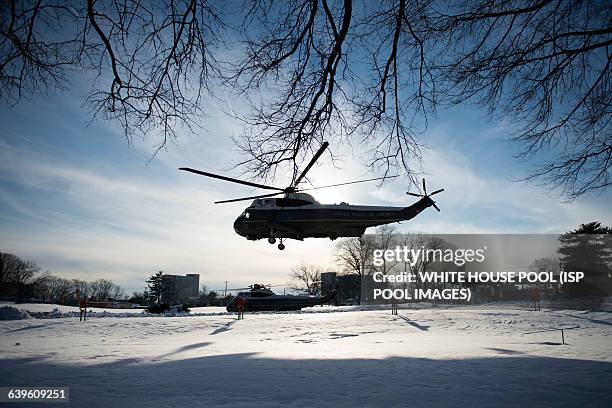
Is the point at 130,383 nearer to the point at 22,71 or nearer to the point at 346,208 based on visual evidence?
the point at 22,71

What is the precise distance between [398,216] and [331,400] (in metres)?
14.7

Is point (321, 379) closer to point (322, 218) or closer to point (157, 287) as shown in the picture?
point (322, 218)

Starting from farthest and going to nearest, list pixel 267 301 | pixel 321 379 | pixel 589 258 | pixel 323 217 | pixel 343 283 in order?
pixel 343 283 < pixel 589 258 < pixel 267 301 < pixel 323 217 < pixel 321 379

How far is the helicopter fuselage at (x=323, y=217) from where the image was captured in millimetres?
16766

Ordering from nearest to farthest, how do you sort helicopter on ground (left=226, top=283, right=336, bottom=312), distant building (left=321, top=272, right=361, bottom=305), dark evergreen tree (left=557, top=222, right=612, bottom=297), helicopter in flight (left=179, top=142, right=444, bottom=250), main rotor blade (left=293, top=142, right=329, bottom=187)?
main rotor blade (left=293, top=142, right=329, bottom=187), helicopter in flight (left=179, top=142, right=444, bottom=250), helicopter on ground (left=226, top=283, right=336, bottom=312), dark evergreen tree (left=557, top=222, right=612, bottom=297), distant building (left=321, top=272, right=361, bottom=305)

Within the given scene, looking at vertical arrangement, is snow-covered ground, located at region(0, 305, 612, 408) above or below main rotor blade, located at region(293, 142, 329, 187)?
below

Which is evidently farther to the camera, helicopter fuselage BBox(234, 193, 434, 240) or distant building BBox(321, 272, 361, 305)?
distant building BBox(321, 272, 361, 305)

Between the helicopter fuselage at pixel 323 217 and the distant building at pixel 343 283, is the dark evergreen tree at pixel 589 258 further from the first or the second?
the distant building at pixel 343 283

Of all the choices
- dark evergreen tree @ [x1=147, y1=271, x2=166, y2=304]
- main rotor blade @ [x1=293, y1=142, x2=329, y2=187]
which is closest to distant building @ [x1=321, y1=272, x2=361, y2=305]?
dark evergreen tree @ [x1=147, y1=271, x2=166, y2=304]

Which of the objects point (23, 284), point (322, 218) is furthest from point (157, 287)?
point (322, 218)

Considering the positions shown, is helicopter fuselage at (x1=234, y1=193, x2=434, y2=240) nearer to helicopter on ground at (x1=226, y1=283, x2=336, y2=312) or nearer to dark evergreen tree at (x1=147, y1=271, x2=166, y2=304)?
helicopter on ground at (x1=226, y1=283, x2=336, y2=312)

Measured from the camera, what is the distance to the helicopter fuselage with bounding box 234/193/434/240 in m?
16.8

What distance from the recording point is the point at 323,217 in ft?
55.4

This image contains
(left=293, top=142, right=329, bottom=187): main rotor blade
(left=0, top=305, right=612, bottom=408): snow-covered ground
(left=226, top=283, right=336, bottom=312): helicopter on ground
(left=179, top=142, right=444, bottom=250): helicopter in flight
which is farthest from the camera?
(left=226, top=283, right=336, bottom=312): helicopter on ground
